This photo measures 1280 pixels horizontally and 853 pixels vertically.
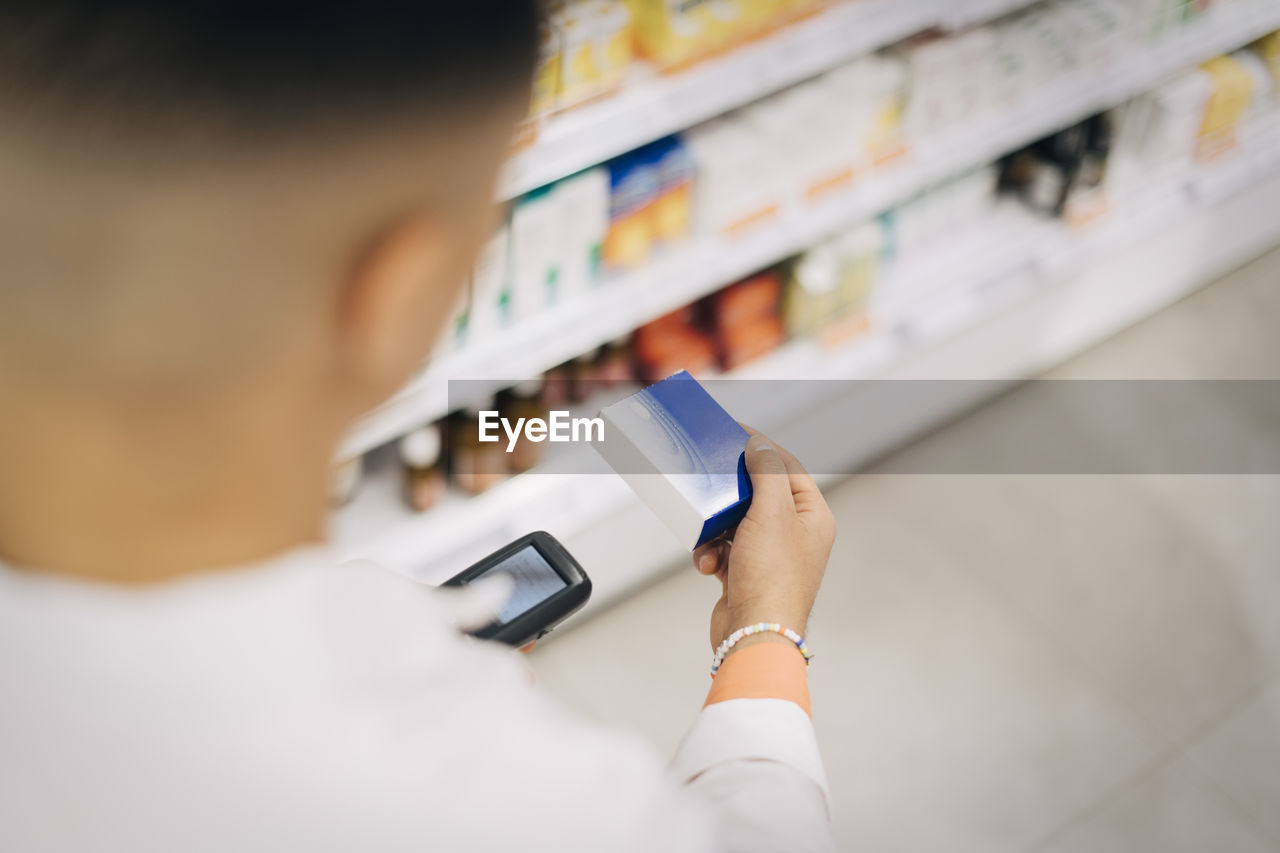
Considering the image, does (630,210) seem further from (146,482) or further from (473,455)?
(146,482)

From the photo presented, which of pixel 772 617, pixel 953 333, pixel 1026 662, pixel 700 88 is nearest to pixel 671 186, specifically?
pixel 700 88

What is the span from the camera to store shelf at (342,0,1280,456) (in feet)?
5.82

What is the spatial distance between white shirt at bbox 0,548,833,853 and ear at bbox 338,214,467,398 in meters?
0.10

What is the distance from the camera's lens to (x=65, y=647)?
509 mm

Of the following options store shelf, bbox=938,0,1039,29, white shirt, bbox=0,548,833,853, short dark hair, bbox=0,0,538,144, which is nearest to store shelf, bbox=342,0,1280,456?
store shelf, bbox=938,0,1039,29

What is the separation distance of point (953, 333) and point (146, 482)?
212cm

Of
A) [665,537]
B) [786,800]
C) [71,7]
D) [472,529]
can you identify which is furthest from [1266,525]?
[71,7]

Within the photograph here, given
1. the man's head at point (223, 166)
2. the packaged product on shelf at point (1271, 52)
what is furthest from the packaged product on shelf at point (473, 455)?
the packaged product on shelf at point (1271, 52)

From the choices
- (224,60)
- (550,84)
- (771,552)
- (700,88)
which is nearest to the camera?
(224,60)

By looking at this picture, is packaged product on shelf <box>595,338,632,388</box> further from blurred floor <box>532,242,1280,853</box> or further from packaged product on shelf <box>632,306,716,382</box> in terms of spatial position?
blurred floor <box>532,242,1280,853</box>

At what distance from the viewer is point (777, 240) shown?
2.01 meters

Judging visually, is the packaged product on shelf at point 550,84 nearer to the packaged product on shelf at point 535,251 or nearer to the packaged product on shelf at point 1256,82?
the packaged product on shelf at point 535,251

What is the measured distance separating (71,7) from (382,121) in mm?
111

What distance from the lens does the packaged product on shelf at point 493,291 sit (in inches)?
68.2
